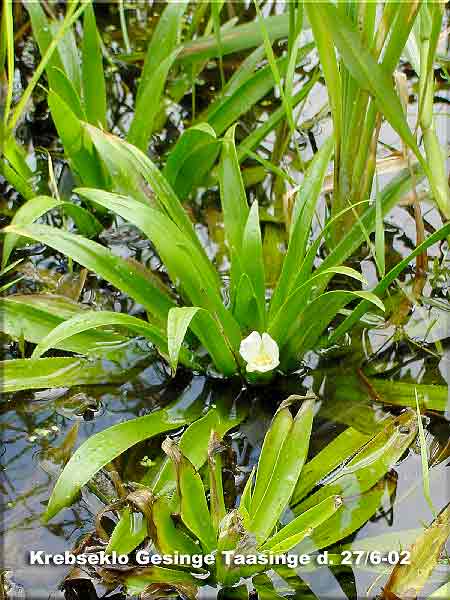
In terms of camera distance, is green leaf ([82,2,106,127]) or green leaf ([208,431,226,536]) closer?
green leaf ([208,431,226,536])

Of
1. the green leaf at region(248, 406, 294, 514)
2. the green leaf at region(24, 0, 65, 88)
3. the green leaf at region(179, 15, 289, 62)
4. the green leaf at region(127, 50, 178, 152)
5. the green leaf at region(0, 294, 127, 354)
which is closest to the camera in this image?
the green leaf at region(248, 406, 294, 514)

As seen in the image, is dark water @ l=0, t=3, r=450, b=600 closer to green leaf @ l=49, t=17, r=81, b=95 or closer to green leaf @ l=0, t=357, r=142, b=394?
green leaf @ l=0, t=357, r=142, b=394

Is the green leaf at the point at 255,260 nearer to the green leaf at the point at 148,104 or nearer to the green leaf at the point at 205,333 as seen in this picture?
the green leaf at the point at 205,333

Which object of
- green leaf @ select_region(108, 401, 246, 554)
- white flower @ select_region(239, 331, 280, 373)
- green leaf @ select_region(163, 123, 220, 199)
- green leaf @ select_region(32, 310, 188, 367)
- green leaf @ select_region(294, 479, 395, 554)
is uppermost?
green leaf @ select_region(163, 123, 220, 199)

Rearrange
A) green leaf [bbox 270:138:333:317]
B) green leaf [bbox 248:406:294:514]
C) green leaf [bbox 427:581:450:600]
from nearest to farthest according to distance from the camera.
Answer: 1. green leaf [bbox 427:581:450:600]
2. green leaf [bbox 248:406:294:514]
3. green leaf [bbox 270:138:333:317]

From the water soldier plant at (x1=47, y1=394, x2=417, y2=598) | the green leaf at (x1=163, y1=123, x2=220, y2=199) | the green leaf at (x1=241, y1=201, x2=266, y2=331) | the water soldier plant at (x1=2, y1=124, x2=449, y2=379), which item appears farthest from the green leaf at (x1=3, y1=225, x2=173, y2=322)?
the green leaf at (x1=163, y1=123, x2=220, y2=199)

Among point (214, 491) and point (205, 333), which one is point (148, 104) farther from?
point (214, 491)

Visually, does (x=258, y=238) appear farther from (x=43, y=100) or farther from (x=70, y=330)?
(x=43, y=100)
